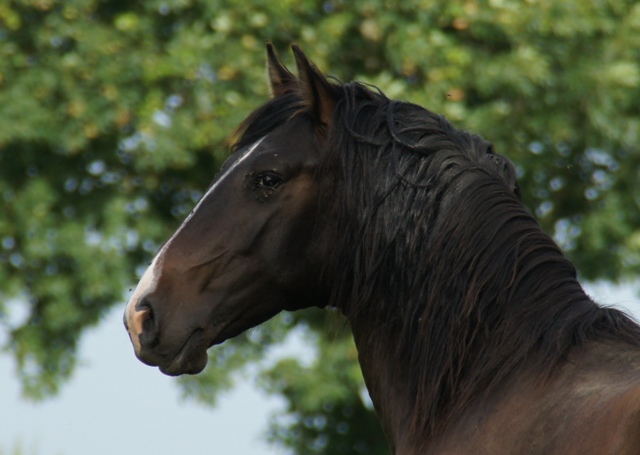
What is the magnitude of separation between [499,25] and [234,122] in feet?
8.23

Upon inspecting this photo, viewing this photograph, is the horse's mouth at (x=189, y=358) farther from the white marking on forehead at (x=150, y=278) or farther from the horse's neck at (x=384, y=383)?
the horse's neck at (x=384, y=383)

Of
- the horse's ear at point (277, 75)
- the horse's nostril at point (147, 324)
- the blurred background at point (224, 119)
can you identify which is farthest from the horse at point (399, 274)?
the blurred background at point (224, 119)

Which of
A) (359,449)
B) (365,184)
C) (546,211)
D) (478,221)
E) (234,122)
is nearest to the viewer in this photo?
(478,221)

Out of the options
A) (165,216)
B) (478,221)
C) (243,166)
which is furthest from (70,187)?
(478,221)

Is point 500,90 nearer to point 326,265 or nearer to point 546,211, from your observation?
point 546,211

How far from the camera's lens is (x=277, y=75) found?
400 centimetres

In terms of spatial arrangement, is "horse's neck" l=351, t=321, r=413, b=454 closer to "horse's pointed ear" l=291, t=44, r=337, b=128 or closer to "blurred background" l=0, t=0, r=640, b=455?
"horse's pointed ear" l=291, t=44, r=337, b=128

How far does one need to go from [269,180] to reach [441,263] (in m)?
0.68

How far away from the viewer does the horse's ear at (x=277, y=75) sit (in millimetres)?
3922

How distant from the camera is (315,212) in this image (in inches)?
136

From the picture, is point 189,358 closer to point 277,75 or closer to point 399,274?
point 399,274

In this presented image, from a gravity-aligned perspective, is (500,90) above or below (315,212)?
below

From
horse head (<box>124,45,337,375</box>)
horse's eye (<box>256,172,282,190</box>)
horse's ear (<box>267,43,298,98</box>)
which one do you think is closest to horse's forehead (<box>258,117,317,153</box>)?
horse head (<box>124,45,337,375</box>)

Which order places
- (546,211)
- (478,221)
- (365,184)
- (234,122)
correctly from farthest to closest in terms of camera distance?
(546,211) → (234,122) → (365,184) → (478,221)
